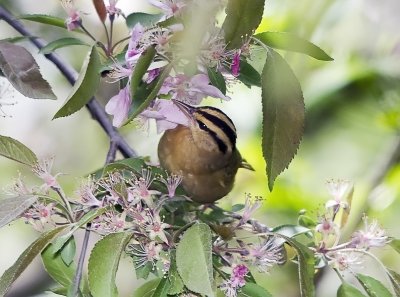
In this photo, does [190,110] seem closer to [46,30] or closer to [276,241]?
[276,241]

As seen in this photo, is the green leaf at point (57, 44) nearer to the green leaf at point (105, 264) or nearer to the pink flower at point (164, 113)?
the pink flower at point (164, 113)

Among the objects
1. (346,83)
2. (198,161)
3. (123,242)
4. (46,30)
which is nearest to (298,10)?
(123,242)

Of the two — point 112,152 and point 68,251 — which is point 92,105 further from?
point 68,251

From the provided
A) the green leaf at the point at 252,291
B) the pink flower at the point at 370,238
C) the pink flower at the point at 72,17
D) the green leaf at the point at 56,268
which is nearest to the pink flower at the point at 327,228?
the pink flower at the point at 370,238

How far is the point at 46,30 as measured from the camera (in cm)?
236

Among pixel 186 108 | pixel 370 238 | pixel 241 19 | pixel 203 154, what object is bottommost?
pixel 203 154

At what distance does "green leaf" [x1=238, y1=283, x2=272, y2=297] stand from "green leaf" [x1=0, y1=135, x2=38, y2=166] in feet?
1.13

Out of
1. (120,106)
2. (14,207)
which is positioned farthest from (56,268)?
(120,106)

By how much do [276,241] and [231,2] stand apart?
1.16 feet

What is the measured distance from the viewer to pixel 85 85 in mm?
1118

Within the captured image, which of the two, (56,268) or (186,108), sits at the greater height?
(186,108)

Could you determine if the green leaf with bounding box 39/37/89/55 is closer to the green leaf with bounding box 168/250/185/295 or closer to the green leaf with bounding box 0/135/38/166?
the green leaf with bounding box 0/135/38/166

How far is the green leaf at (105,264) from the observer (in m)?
1.00

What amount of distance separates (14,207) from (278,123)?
355 millimetres
